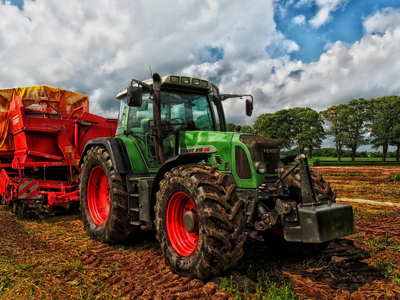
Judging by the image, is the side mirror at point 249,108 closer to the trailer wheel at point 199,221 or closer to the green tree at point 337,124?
the trailer wheel at point 199,221

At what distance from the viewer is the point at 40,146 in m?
7.77

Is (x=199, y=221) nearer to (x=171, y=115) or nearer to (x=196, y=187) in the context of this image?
(x=196, y=187)

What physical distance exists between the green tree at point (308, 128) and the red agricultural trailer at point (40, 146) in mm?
48254

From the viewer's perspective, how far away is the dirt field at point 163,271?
336 cm

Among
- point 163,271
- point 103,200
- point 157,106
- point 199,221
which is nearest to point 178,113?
point 157,106

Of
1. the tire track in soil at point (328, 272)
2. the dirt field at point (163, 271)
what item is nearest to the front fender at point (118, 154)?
the dirt field at point (163, 271)

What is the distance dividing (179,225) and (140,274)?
0.77m

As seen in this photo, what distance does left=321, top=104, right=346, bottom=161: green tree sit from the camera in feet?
171

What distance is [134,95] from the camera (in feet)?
14.3

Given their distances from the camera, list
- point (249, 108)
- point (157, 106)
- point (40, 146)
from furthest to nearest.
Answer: point (40, 146) < point (249, 108) < point (157, 106)

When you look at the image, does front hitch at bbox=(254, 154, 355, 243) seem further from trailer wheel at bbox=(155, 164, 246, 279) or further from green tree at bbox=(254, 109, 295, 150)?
green tree at bbox=(254, 109, 295, 150)

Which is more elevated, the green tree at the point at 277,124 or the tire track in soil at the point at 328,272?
the green tree at the point at 277,124

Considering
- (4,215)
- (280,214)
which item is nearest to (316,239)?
(280,214)

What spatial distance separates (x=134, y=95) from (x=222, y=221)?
2.16m
